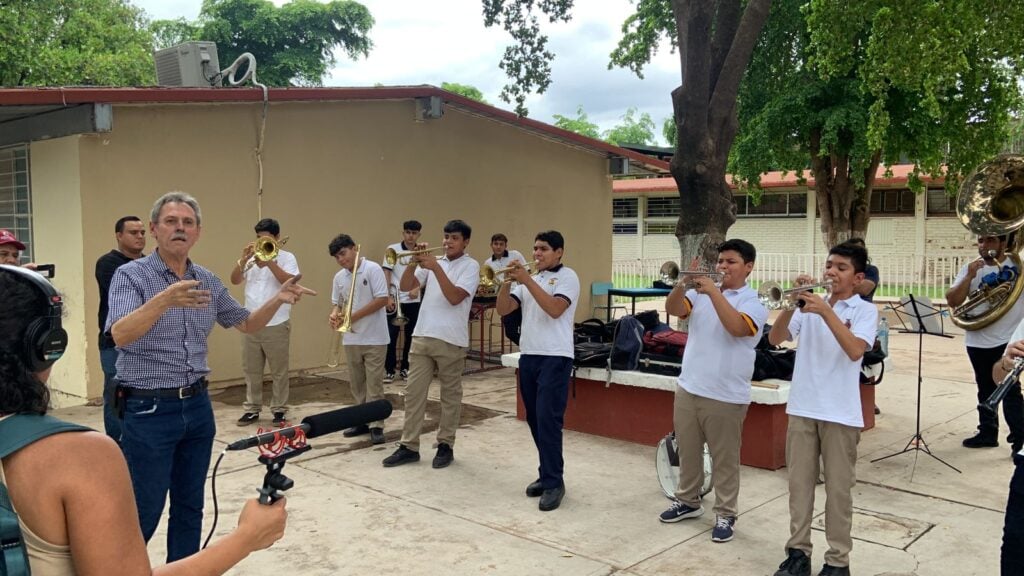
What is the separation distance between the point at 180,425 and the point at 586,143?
10508 millimetres

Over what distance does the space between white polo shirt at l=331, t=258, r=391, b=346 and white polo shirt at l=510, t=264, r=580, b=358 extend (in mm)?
1879

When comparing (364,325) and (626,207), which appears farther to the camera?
(626,207)

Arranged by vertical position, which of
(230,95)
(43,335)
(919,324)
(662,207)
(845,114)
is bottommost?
(919,324)

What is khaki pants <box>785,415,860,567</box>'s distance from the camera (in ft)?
13.6

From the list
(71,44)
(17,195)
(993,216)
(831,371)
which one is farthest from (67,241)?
(71,44)

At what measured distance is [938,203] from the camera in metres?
22.6

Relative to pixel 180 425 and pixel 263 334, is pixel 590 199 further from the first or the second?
pixel 180 425

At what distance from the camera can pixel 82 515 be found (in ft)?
4.93

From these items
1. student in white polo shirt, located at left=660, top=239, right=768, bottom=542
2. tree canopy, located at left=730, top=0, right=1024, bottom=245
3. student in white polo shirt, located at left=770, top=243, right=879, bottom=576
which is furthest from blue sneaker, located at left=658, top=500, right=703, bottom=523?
tree canopy, located at left=730, top=0, right=1024, bottom=245

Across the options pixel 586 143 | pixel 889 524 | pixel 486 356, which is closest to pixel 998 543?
pixel 889 524

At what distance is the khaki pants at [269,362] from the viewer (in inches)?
296

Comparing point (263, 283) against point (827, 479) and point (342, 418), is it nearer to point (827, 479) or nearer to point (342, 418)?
point (827, 479)

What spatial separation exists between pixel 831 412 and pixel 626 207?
25197 mm

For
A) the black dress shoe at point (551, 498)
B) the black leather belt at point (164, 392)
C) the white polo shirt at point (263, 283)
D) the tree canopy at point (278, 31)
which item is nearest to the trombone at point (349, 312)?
the white polo shirt at point (263, 283)
